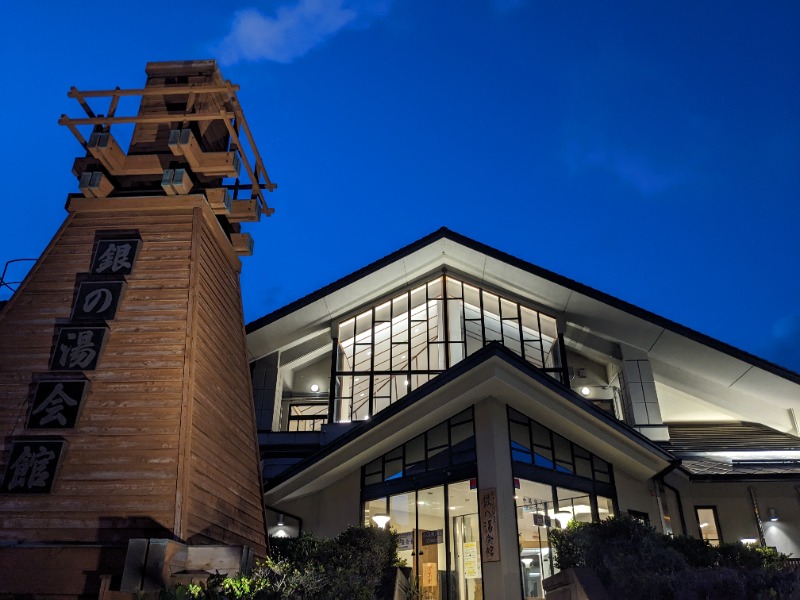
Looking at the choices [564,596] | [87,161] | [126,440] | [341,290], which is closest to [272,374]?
[341,290]

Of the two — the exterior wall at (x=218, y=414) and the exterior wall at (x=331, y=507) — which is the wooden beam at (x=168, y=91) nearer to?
the exterior wall at (x=218, y=414)

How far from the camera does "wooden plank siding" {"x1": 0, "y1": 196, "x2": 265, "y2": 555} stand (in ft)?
24.7

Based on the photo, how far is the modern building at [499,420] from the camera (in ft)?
41.7

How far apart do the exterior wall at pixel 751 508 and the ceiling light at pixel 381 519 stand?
851 centimetres

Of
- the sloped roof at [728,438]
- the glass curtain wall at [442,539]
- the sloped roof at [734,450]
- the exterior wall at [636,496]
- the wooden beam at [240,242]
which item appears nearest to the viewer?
the wooden beam at [240,242]

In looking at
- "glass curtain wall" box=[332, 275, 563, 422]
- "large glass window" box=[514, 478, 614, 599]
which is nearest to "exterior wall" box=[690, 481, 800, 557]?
"large glass window" box=[514, 478, 614, 599]

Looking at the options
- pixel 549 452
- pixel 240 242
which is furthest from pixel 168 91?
pixel 549 452

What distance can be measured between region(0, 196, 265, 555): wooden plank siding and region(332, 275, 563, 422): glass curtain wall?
8273mm

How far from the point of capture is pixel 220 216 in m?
11.9

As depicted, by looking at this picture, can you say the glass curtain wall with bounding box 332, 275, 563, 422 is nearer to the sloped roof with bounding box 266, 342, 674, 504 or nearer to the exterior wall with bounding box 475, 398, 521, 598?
the sloped roof with bounding box 266, 342, 674, 504

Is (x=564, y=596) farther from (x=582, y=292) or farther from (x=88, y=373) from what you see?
(x=582, y=292)

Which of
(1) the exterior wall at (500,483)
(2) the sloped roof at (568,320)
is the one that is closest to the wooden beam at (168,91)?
(1) the exterior wall at (500,483)

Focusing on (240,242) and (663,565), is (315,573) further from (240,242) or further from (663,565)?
(240,242)

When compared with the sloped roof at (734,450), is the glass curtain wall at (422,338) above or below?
above
